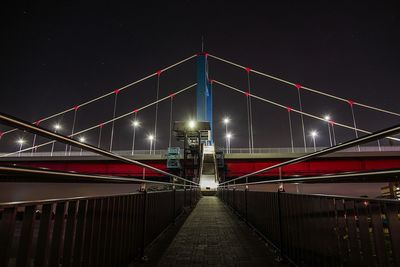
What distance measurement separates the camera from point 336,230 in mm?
1741

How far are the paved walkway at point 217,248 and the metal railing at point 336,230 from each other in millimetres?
339

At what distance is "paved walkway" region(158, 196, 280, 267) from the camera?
2697mm

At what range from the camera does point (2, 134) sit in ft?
153

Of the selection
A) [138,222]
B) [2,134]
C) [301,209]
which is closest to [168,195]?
[138,222]

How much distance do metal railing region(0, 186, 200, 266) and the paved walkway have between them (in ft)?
1.63

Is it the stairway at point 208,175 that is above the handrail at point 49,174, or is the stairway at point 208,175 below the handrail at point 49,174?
above

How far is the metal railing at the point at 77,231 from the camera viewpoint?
1164 millimetres

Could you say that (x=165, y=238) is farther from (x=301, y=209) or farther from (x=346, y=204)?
(x=346, y=204)

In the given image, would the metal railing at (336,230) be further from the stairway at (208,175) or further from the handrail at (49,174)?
the stairway at (208,175)

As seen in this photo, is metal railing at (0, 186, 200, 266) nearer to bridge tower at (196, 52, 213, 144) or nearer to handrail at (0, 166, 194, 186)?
handrail at (0, 166, 194, 186)

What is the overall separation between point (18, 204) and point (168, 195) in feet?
11.1

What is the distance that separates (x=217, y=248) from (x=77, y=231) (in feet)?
7.02

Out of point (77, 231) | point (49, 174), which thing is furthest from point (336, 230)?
point (49, 174)

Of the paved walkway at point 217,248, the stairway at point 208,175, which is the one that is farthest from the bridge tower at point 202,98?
the paved walkway at point 217,248
